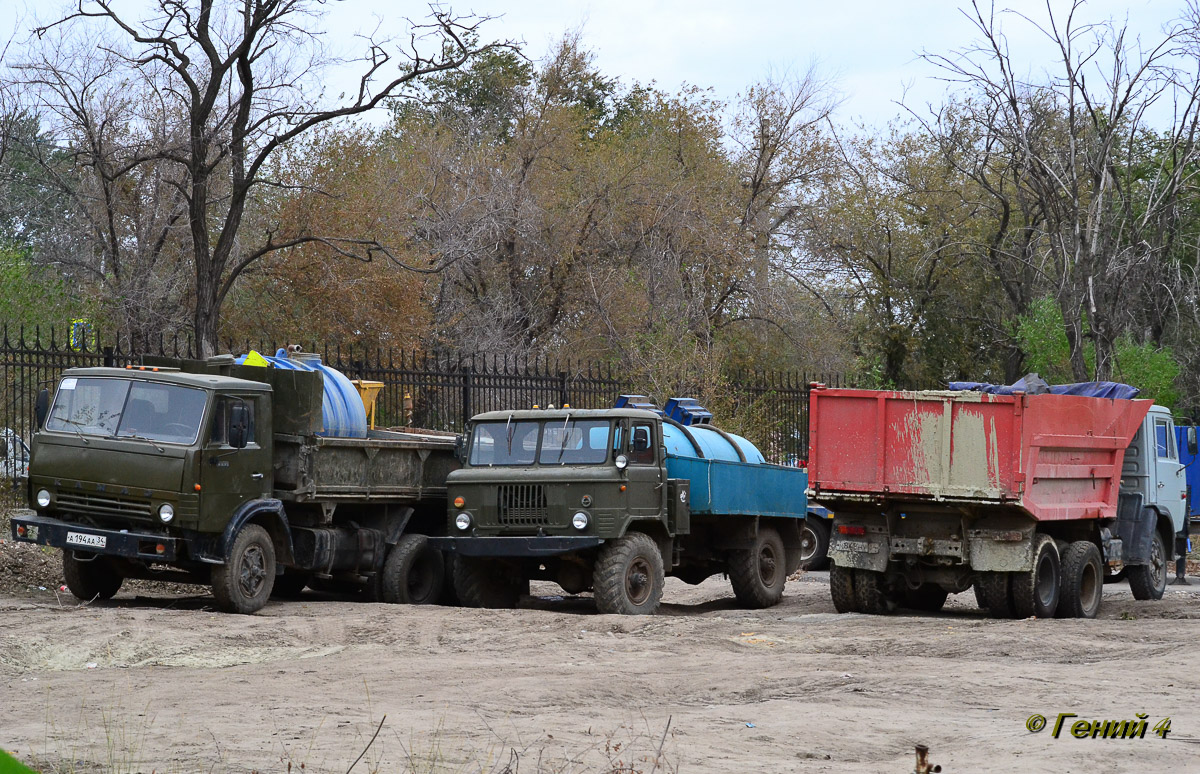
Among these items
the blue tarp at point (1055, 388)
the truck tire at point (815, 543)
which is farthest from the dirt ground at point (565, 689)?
the truck tire at point (815, 543)

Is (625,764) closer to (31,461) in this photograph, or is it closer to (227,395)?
(227,395)

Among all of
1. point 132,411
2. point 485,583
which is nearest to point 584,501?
point 485,583

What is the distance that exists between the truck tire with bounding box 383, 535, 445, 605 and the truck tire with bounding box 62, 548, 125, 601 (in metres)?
2.75

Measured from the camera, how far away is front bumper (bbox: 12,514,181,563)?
11.9m

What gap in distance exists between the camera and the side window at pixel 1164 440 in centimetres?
1548

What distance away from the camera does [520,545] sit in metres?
13.3

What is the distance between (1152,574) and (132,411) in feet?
37.5

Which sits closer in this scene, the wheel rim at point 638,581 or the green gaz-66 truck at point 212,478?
the green gaz-66 truck at point 212,478

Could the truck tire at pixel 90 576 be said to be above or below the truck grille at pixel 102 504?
below

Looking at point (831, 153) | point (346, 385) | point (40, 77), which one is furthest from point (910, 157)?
point (346, 385)

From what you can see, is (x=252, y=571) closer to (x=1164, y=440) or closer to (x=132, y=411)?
(x=132, y=411)

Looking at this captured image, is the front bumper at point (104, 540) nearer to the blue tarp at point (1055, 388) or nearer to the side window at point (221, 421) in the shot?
the side window at point (221, 421)

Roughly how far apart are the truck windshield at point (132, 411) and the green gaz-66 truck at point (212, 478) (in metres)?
0.01

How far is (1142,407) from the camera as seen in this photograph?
1462cm
